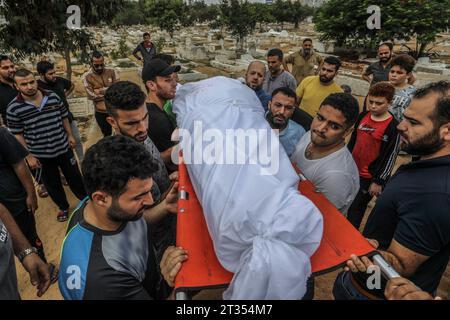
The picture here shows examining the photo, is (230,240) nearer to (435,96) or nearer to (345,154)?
(345,154)

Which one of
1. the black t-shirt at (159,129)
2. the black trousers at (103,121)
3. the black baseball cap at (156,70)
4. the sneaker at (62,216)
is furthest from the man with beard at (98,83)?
the black t-shirt at (159,129)

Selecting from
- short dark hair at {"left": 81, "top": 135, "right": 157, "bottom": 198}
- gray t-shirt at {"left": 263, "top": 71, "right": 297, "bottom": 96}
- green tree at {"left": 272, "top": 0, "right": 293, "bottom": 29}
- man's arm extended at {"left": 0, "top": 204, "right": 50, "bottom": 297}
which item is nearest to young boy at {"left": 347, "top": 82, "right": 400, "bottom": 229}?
gray t-shirt at {"left": 263, "top": 71, "right": 297, "bottom": 96}

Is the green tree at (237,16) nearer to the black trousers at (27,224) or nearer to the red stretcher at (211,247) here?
the black trousers at (27,224)

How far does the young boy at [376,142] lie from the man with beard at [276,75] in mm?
1554

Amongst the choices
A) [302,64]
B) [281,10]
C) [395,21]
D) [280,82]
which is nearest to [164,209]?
[280,82]

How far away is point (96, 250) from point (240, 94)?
155cm

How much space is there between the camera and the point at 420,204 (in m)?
1.45

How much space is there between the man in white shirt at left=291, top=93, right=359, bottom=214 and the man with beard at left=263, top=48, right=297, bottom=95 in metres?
2.24

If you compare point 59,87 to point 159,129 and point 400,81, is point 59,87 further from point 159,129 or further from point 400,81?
point 400,81

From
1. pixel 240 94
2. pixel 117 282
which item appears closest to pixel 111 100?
pixel 240 94

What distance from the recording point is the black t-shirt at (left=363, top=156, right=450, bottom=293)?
1.41 metres

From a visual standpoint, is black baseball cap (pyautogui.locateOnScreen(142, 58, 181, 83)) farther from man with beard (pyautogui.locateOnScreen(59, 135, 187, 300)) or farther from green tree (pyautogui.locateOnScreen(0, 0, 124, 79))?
green tree (pyautogui.locateOnScreen(0, 0, 124, 79))

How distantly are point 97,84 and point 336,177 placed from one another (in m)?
4.46

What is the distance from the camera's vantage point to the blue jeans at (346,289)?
75.3 inches
